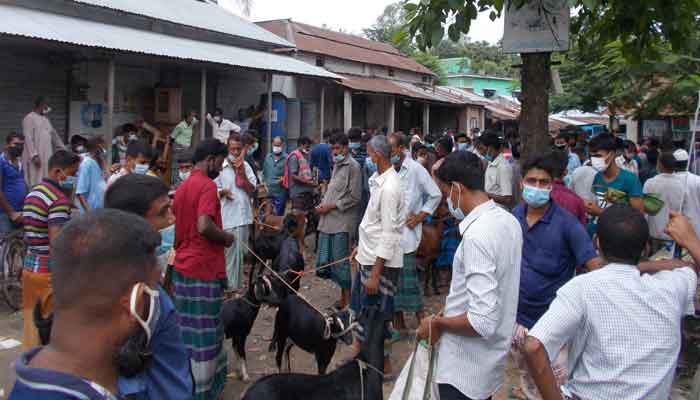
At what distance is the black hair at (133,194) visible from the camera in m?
2.32

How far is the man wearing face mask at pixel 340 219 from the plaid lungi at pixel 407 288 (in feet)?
1.86

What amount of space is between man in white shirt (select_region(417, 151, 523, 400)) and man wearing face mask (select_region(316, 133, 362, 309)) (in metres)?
3.25

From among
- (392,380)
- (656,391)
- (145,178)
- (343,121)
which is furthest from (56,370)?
(343,121)

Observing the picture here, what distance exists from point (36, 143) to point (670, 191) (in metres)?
8.36

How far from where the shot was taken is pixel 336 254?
5.89m

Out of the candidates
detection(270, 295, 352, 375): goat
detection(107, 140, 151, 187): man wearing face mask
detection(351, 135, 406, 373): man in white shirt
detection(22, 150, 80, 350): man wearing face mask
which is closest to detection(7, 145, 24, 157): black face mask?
detection(107, 140, 151, 187): man wearing face mask

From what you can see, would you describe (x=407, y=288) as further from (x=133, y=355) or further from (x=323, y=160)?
(x=323, y=160)

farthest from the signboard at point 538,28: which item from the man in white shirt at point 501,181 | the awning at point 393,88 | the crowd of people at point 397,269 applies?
the awning at point 393,88

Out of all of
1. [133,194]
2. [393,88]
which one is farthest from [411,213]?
[393,88]

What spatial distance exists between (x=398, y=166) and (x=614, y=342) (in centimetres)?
402

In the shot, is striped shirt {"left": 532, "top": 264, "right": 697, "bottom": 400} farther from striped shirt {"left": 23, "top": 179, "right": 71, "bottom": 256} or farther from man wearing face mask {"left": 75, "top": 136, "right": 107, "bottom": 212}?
man wearing face mask {"left": 75, "top": 136, "right": 107, "bottom": 212}

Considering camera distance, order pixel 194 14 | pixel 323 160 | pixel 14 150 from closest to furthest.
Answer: pixel 14 150
pixel 323 160
pixel 194 14

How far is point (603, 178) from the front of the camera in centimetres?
505

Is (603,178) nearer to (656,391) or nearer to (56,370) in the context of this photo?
(656,391)
